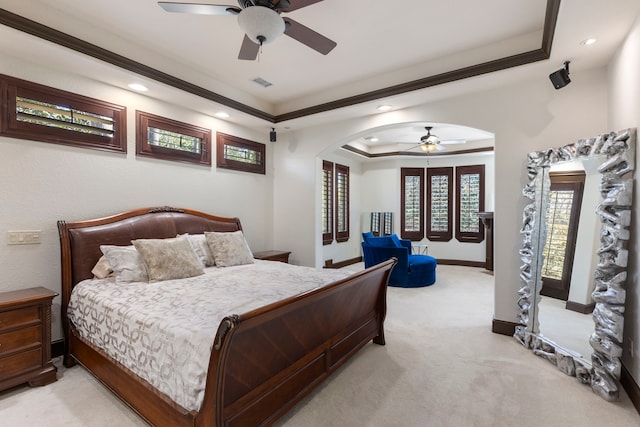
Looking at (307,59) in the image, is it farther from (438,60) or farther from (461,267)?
(461,267)

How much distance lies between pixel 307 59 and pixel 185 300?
277 cm

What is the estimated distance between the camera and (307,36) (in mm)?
2307

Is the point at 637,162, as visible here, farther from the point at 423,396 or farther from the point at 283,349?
the point at 283,349

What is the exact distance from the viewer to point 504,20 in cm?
272

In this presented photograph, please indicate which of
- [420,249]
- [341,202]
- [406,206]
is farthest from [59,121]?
[420,249]

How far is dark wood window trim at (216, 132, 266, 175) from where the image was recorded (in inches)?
176

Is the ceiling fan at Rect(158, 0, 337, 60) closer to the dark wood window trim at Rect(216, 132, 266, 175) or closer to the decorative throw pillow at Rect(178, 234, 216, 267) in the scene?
the decorative throw pillow at Rect(178, 234, 216, 267)

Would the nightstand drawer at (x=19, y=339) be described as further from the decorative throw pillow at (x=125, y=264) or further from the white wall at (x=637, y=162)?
→ the white wall at (x=637, y=162)

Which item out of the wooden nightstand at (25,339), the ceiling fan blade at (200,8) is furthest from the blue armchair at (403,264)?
the wooden nightstand at (25,339)

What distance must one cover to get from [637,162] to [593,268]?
88 centimetres

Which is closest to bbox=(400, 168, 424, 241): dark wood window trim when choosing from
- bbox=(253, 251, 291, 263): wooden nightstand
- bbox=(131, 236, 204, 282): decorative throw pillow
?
bbox=(253, 251, 291, 263): wooden nightstand

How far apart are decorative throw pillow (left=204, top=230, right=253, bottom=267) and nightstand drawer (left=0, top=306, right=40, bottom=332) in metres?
1.59

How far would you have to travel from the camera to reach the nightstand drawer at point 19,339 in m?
2.26

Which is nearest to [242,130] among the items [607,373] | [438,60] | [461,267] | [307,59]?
[307,59]
